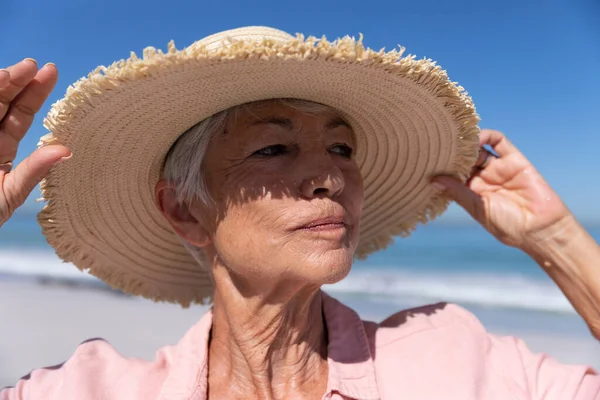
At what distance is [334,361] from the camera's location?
185 centimetres

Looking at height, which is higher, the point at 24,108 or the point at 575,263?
the point at 24,108

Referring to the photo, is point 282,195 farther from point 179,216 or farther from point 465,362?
point 465,362

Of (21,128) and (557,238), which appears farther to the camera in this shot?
(557,238)

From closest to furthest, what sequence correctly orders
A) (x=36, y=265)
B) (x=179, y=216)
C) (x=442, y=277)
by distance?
(x=179, y=216) → (x=442, y=277) → (x=36, y=265)

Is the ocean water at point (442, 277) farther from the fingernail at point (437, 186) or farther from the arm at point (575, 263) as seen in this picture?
the arm at point (575, 263)

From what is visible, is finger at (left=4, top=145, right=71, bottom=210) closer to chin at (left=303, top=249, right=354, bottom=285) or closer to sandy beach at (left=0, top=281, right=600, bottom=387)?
chin at (left=303, top=249, right=354, bottom=285)

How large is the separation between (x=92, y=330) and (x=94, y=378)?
4.73 m

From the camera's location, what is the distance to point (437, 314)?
1.99 metres

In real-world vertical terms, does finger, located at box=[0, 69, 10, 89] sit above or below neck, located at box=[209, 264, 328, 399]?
above

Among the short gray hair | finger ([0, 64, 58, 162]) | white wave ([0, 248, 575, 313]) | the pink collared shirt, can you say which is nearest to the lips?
the short gray hair

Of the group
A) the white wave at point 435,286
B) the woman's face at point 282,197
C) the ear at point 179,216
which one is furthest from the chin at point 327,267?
the white wave at point 435,286

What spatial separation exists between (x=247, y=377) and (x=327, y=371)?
291 millimetres

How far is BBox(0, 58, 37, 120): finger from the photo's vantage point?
5.08 ft

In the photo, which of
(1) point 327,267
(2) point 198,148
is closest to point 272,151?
(2) point 198,148
